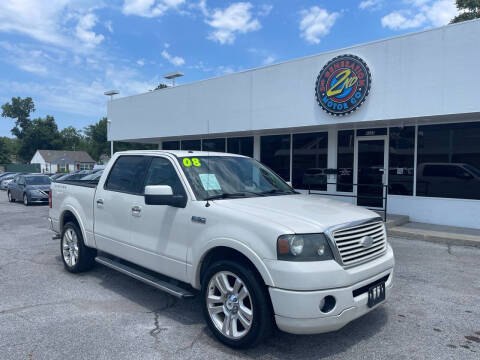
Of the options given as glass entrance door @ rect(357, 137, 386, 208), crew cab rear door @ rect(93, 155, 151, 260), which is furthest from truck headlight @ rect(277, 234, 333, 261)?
glass entrance door @ rect(357, 137, 386, 208)

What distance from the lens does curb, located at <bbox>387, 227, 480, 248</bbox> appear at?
8.09 meters

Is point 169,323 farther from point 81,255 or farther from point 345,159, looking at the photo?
point 345,159

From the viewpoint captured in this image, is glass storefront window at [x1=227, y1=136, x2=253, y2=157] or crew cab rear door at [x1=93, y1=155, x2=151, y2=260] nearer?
crew cab rear door at [x1=93, y1=155, x2=151, y2=260]

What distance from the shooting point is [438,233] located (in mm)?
8836

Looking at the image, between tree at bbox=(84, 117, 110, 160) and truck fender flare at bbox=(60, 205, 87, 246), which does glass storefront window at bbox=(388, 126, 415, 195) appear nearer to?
truck fender flare at bbox=(60, 205, 87, 246)

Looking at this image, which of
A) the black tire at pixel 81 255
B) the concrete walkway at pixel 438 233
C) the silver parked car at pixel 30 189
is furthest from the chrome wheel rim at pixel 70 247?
the silver parked car at pixel 30 189

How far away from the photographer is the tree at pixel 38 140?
93688 mm

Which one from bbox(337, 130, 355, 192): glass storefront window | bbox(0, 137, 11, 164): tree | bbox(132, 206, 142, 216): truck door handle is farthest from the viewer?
bbox(0, 137, 11, 164): tree

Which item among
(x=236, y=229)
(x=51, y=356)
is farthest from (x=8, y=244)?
(x=236, y=229)

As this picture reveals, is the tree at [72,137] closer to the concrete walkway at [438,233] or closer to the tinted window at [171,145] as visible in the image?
the tinted window at [171,145]

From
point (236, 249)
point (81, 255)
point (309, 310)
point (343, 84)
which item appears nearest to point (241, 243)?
point (236, 249)

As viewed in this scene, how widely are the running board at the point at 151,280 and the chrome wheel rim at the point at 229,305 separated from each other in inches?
11.8

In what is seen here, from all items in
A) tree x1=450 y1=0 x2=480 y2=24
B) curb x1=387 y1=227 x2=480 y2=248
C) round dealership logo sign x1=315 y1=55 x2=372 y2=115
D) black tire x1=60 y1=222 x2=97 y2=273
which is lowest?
curb x1=387 y1=227 x2=480 y2=248

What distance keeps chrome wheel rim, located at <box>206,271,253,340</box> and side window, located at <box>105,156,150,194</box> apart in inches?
68.6
